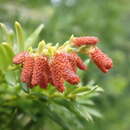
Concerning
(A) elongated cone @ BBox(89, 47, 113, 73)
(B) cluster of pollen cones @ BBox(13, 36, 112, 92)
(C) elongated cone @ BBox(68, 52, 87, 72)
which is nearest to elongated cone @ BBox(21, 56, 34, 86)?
(B) cluster of pollen cones @ BBox(13, 36, 112, 92)

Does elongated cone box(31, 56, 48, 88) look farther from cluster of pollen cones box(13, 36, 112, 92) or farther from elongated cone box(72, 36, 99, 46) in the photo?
elongated cone box(72, 36, 99, 46)

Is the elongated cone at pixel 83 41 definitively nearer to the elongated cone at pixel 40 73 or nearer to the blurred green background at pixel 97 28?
the elongated cone at pixel 40 73

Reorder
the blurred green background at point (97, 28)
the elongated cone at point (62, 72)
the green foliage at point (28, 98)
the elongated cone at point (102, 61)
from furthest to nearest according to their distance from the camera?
1. the blurred green background at point (97, 28)
2. the green foliage at point (28, 98)
3. the elongated cone at point (102, 61)
4. the elongated cone at point (62, 72)

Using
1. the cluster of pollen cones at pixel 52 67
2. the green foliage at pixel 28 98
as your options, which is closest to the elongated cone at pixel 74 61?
the cluster of pollen cones at pixel 52 67

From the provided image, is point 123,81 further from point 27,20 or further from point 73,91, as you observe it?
point 73,91

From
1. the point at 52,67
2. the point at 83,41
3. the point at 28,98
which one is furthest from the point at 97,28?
the point at 52,67

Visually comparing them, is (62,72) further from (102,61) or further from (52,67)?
(102,61)

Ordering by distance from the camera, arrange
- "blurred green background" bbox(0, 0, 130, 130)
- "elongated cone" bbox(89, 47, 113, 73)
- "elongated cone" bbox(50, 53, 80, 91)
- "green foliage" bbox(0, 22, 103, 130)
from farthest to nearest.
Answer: "blurred green background" bbox(0, 0, 130, 130) < "green foliage" bbox(0, 22, 103, 130) < "elongated cone" bbox(89, 47, 113, 73) < "elongated cone" bbox(50, 53, 80, 91)

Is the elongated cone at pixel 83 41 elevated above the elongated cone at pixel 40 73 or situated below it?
above
